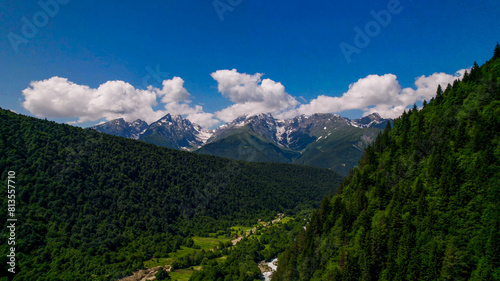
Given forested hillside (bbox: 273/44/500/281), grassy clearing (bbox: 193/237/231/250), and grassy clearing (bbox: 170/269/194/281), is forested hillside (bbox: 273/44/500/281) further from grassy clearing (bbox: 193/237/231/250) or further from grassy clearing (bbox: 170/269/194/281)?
grassy clearing (bbox: 193/237/231/250)

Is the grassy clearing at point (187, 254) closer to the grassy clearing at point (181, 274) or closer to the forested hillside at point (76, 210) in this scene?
the grassy clearing at point (181, 274)

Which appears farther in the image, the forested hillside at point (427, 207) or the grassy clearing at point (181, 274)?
the grassy clearing at point (181, 274)

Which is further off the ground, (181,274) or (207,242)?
(207,242)

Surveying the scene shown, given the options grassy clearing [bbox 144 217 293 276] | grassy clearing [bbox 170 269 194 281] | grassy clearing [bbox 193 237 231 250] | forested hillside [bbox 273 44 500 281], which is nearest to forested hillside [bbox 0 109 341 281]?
grassy clearing [bbox 144 217 293 276]

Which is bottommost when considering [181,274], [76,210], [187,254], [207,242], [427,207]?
[181,274]

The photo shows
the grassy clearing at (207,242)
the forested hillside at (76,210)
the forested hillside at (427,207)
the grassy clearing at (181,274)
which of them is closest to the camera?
the forested hillside at (427,207)

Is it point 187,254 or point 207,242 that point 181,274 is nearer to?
point 187,254

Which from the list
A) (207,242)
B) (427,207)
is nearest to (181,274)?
(207,242)

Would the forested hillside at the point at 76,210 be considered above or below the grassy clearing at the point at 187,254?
above

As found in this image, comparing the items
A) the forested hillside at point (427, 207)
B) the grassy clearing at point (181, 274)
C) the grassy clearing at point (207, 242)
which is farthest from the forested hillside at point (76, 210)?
the forested hillside at point (427, 207)
